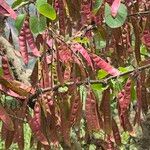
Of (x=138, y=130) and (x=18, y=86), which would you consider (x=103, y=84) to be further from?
(x=138, y=130)

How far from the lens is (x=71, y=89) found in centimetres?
117

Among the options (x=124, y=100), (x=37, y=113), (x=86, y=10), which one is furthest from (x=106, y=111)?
(x=86, y=10)

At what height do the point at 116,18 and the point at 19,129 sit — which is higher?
the point at 116,18

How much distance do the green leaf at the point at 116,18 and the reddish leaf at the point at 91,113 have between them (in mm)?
156

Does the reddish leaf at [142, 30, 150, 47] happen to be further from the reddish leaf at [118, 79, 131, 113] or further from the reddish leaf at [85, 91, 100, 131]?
the reddish leaf at [85, 91, 100, 131]

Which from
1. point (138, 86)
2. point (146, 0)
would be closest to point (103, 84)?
point (138, 86)

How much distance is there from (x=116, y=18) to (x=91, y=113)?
0.71ft

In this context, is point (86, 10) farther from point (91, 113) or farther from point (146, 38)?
point (91, 113)

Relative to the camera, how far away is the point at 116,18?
3.71 feet

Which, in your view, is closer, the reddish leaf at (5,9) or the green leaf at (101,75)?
the reddish leaf at (5,9)

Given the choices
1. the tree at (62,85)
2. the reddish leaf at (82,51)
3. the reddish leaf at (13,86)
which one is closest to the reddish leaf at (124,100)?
the tree at (62,85)

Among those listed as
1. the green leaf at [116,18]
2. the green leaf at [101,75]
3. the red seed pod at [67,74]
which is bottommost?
the green leaf at [101,75]

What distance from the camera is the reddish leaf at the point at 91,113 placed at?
1.08 m

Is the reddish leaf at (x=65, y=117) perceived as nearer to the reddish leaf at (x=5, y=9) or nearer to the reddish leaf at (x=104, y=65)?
the reddish leaf at (x=104, y=65)
